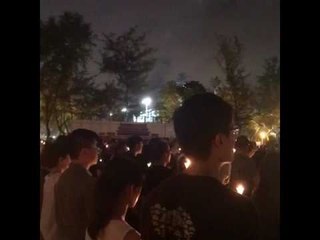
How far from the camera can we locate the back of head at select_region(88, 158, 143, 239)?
2.36 meters

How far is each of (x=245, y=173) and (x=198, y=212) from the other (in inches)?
137

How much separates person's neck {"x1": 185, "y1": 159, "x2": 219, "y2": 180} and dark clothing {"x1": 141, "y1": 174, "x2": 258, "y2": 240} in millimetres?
72

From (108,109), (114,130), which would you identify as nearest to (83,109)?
(108,109)

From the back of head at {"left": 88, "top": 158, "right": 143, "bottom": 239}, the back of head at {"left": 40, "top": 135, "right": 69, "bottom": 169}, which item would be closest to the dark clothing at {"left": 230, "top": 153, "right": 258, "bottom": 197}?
the back of head at {"left": 40, "top": 135, "right": 69, "bottom": 169}

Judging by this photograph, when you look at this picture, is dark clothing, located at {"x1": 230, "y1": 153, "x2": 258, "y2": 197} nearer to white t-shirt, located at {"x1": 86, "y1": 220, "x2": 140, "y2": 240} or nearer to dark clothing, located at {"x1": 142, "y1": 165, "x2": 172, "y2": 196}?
dark clothing, located at {"x1": 142, "y1": 165, "x2": 172, "y2": 196}

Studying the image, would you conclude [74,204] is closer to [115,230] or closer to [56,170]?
[56,170]

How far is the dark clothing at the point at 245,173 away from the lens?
4.99 metres

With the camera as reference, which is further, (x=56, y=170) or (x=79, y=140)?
(x=56, y=170)

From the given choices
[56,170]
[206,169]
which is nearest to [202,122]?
[206,169]

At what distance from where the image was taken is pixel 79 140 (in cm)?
385

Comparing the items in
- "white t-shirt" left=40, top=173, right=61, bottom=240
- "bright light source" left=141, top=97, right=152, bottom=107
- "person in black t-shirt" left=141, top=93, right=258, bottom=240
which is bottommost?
"white t-shirt" left=40, top=173, right=61, bottom=240
